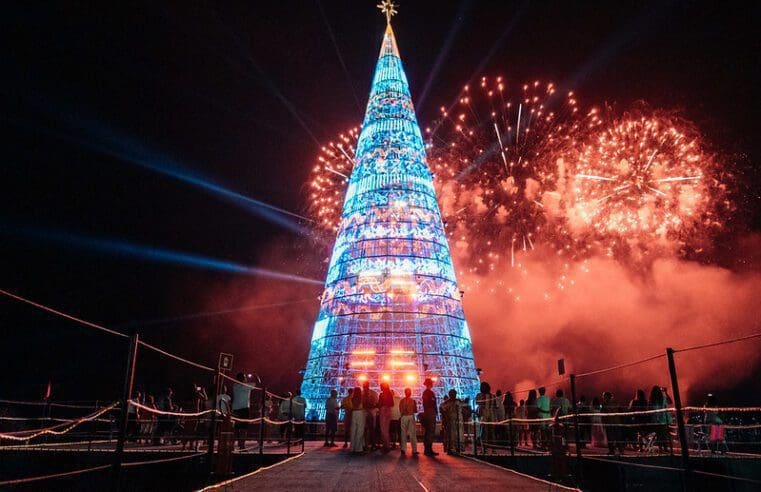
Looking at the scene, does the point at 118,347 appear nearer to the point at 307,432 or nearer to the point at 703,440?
the point at 307,432

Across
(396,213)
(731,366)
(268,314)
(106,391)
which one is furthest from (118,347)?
(731,366)

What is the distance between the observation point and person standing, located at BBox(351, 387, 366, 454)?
10.7m

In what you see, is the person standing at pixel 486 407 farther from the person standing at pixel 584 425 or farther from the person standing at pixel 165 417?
the person standing at pixel 165 417

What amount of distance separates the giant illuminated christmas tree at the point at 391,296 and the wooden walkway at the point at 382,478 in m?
7.45

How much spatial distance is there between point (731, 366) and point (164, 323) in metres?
27.8

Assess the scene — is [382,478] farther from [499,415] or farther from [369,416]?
[499,415]

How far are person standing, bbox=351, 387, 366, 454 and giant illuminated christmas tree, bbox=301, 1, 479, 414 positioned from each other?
402 centimetres

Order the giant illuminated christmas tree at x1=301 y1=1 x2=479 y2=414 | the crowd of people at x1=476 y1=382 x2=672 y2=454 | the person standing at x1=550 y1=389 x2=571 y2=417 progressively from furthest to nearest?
the giant illuminated christmas tree at x1=301 y1=1 x2=479 y2=414
the person standing at x1=550 y1=389 x2=571 y2=417
the crowd of people at x1=476 y1=382 x2=672 y2=454

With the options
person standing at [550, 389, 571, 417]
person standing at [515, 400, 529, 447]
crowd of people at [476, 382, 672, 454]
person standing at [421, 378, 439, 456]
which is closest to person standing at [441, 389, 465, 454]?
person standing at [421, 378, 439, 456]

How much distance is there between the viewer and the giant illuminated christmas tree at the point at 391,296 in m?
15.5

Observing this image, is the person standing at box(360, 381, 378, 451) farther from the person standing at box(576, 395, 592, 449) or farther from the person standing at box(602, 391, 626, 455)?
the person standing at box(602, 391, 626, 455)

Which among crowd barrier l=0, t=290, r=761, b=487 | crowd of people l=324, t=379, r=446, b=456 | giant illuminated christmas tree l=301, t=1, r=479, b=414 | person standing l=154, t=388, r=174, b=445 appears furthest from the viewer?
giant illuminated christmas tree l=301, t=1, r=479, b=414

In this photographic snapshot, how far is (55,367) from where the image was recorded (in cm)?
2039

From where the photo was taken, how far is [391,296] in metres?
15.9
